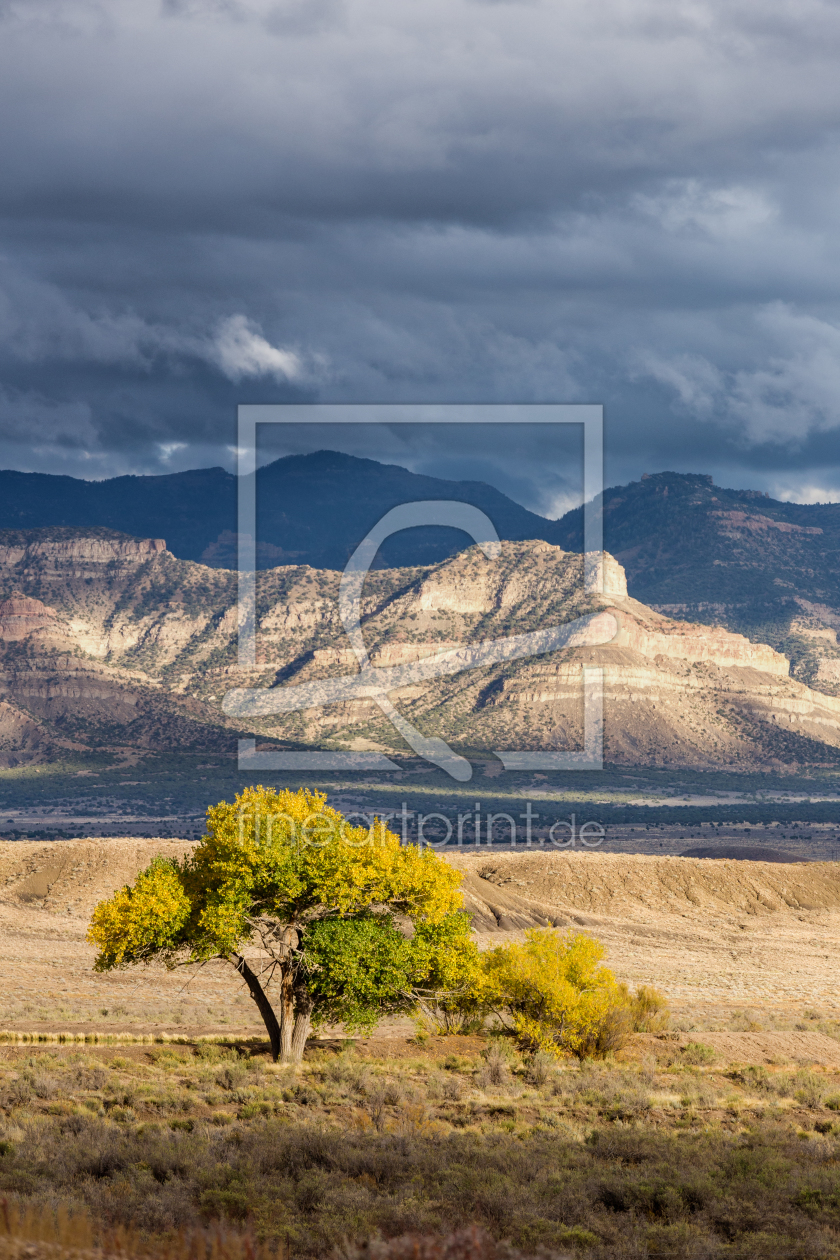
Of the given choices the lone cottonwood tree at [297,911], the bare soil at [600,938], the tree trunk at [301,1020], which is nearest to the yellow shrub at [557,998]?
the bare soil at [600,938]

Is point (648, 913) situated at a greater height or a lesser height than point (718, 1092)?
lesser

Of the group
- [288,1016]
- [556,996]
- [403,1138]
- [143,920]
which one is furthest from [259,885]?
[403,1138]

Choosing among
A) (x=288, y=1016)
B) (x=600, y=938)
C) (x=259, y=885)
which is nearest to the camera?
(x=259, y=885)

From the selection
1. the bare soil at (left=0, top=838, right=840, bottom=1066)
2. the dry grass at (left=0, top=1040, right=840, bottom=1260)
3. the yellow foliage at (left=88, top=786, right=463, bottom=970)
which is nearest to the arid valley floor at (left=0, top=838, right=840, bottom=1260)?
the dry grass at (left=0, top=1040, right=840, bottom=1260)

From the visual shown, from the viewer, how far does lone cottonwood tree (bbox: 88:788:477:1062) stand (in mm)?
24047

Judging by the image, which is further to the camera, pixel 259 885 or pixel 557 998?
pixel 557 998

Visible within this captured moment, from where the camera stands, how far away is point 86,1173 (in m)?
14.8

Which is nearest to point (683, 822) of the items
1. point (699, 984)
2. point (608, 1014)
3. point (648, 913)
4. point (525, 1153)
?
point (648, 913)

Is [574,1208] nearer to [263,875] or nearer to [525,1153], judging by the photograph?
[525,1153]

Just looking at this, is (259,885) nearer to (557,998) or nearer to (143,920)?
(143,920)

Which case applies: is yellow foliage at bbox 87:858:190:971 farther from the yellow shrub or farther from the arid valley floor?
the yellow shrub

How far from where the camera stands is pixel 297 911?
25016mm

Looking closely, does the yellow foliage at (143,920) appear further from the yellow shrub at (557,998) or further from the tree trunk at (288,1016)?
the yellow shrub at (557,998)

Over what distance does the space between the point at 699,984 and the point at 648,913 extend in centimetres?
2444
